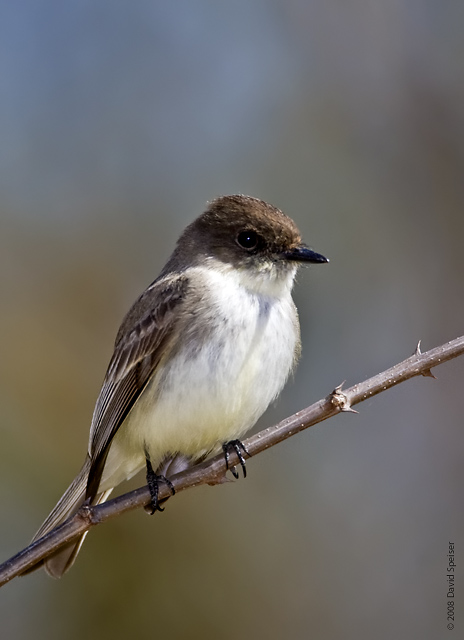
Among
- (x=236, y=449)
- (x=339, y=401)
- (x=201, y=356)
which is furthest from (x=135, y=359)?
(x=339, y=401)

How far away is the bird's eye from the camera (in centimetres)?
387

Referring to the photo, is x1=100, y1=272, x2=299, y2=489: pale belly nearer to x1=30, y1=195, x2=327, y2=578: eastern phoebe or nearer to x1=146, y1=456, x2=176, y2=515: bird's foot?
x1=30, y1=195, x2=327, y2=578: eastern phoebe

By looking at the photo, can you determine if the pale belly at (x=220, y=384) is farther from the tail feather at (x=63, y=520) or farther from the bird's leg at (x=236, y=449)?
the tail feather at (x=63, y=520)

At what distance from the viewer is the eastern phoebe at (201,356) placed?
142 inches

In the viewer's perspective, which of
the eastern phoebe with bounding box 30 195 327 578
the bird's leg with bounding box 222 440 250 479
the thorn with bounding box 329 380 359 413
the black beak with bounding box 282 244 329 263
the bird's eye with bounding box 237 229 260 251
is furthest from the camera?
the bird's eye with bounding box 237 229 260 251

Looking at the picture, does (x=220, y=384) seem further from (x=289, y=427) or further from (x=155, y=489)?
(x=289, y=427)

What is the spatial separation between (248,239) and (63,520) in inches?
56.0

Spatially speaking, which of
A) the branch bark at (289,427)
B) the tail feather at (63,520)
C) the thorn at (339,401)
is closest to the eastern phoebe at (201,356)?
the tail feather at (63,520)

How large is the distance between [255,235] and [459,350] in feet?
4.36

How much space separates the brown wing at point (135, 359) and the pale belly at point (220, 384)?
7 cm

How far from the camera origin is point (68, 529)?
299 centimetres

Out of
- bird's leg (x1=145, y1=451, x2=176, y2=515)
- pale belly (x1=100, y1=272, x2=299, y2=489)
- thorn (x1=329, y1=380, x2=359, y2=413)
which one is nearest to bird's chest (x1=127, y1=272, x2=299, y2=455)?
pale belly (x1=100, y1=272, x2=299, y2=489)

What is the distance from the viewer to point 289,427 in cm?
292

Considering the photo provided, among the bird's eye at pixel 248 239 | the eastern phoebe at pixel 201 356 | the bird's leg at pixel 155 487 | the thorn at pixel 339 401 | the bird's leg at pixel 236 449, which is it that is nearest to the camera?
the thorn at pixel 339 401
